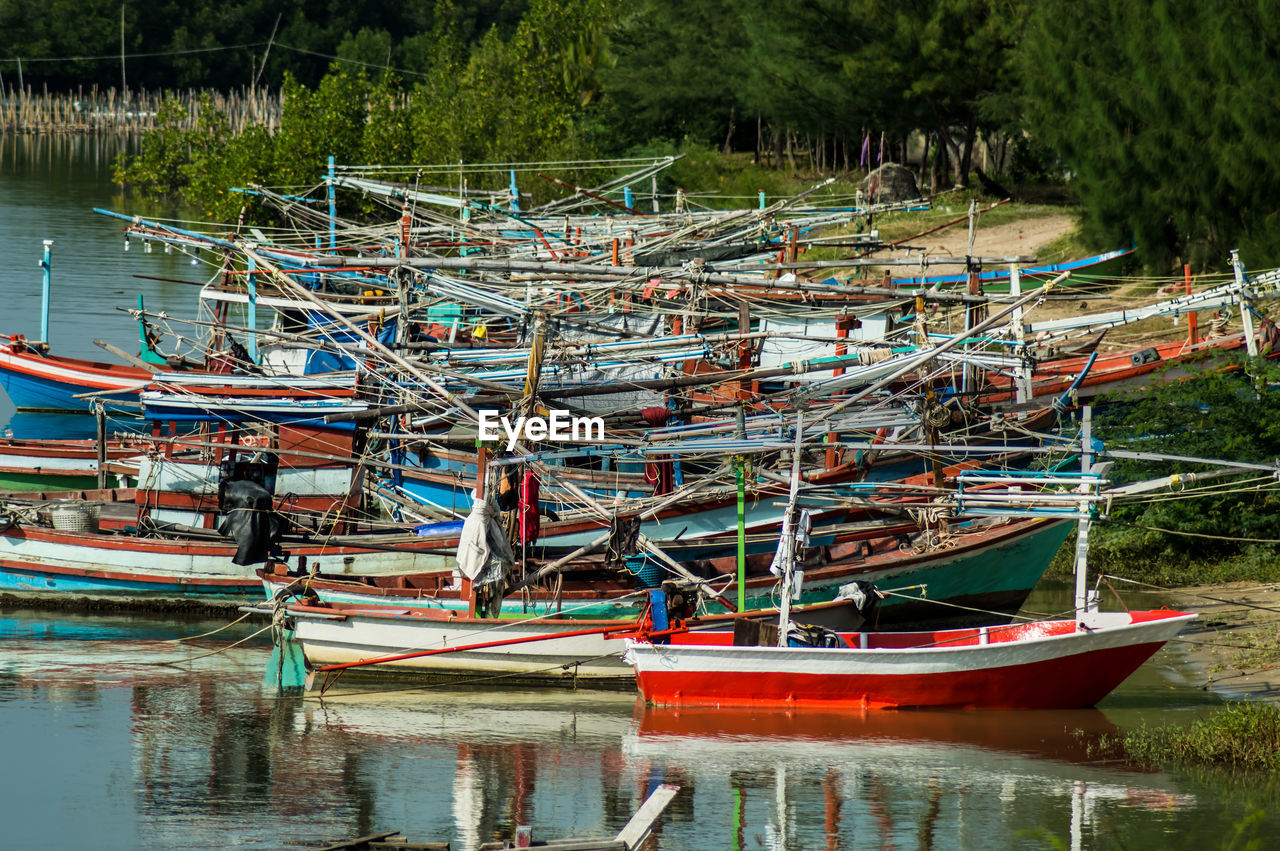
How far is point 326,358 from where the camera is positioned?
28.3 m

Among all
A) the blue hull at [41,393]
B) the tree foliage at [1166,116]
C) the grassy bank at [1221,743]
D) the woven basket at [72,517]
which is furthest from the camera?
the blue hull at [41,393]

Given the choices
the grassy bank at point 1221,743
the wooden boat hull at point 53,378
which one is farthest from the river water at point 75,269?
the grassy bank at point 1221,743

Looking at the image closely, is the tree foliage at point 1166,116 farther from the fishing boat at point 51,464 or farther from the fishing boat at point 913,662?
the fishing boat at point 51,464

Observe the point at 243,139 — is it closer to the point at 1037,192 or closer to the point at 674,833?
the point at 1037,192

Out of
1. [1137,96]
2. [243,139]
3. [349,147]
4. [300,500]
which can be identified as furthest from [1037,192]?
[300,500]

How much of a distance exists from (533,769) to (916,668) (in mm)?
3762

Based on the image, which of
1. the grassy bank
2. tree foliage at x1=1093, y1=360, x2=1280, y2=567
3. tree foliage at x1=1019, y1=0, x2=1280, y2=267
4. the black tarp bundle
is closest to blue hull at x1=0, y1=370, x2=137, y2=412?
the black tarp bundle

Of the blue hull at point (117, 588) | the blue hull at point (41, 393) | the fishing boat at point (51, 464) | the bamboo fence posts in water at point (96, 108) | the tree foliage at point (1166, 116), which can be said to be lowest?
the blue hull at point (117, 588)

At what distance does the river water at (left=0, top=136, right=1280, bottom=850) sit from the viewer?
1184 centimetres

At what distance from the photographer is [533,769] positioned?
13.2 m

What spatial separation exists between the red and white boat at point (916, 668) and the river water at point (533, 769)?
0.70 feet

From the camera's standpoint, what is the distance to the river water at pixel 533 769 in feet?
38.9

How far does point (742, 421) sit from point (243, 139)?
3539cm

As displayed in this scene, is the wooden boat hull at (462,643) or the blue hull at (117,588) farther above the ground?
the blue hull at (117,588)
